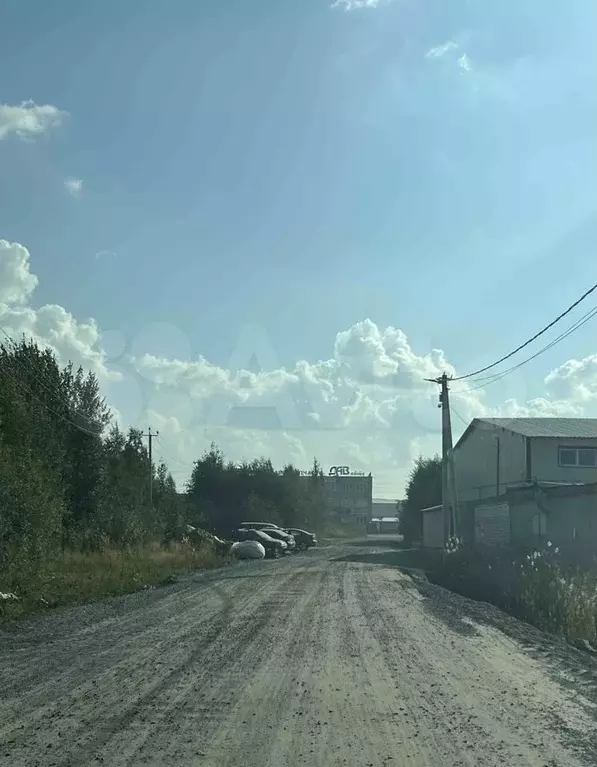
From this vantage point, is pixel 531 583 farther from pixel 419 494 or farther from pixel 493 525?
pixel 419 494

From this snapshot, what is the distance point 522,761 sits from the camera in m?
6.73

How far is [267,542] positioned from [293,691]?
145 ft

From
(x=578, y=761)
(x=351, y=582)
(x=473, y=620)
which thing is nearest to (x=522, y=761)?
(x=578, y=761)

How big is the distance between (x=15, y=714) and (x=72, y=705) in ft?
1.90

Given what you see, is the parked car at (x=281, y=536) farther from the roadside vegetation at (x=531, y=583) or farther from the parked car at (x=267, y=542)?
the roadside vegetation at (x=531, y=583)

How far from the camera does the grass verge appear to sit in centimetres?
2005

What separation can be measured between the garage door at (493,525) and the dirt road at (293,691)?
25.2 metres

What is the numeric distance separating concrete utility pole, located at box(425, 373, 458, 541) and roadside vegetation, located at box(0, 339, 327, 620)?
36.3ft

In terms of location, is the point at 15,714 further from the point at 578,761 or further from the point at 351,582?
the point at 351,582

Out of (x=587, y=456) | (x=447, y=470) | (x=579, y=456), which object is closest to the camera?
(x=447, y=470)

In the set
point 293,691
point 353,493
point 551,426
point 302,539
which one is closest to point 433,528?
point 302,539

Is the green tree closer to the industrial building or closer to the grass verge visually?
the grass verge

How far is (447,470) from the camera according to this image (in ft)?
133

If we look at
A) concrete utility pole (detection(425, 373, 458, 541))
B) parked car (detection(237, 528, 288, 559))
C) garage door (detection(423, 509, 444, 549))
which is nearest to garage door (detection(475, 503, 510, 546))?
concrete utility pole (detection(425, 373, 458, 541))
